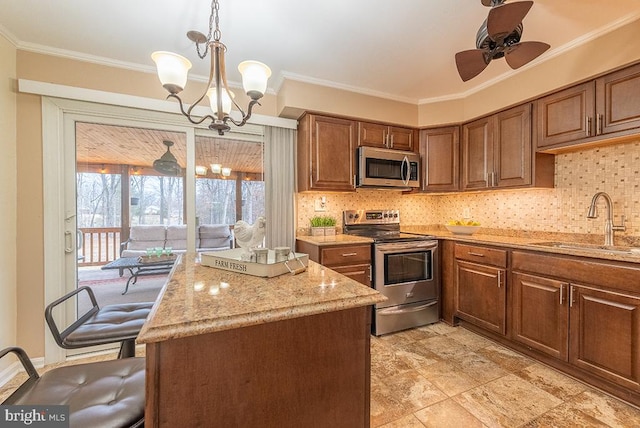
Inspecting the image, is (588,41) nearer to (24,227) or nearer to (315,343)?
(315,343)

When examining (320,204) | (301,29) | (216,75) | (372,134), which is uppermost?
(301,29)

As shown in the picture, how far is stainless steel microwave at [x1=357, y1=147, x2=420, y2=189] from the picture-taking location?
9.64ft

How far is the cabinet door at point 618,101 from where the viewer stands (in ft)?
6.12

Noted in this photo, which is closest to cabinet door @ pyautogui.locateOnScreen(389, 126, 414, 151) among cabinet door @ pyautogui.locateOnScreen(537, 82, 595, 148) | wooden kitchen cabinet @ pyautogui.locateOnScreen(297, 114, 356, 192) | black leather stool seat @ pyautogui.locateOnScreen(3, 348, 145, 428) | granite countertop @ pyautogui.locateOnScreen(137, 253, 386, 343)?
wooden kitchen cabinet @ pyautogui.locateOnScreen(297, 114, 356, 192)

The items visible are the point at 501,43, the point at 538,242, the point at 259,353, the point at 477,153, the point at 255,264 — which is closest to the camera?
the point at 259,353

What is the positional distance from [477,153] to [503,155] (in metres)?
0.30

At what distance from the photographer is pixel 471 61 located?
1.82 metres

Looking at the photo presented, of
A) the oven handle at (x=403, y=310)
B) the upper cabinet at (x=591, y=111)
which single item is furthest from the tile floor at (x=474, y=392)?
the upper cabinet at (x=591, y=111)

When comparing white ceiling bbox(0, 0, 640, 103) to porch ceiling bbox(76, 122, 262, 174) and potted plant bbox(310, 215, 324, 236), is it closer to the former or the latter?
porch ceiling bbox(76, 122, 262, 174)

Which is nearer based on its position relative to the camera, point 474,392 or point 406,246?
point 474,392

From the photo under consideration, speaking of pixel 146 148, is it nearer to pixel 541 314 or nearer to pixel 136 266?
pixel 136 266

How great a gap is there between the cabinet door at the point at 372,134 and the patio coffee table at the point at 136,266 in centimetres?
233

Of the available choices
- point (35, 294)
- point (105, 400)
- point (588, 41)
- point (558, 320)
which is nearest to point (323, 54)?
point (588, 41)

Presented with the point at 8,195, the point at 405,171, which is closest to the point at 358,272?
the point at 405,171
